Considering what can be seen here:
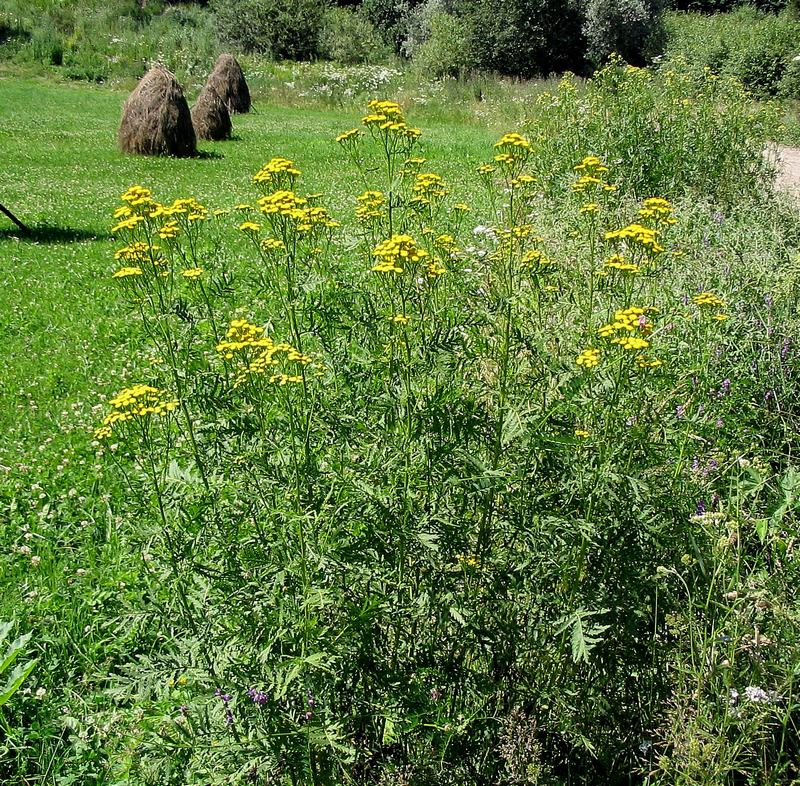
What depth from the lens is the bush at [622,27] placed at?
2984 cm

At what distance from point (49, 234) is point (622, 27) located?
28049 mm

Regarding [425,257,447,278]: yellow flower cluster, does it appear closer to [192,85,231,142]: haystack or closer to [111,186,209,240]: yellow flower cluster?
[111,186,209,240]: yellow flower cluster

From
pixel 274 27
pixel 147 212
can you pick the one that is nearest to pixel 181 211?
pixel 147 212

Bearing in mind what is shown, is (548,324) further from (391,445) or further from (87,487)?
(87,487)

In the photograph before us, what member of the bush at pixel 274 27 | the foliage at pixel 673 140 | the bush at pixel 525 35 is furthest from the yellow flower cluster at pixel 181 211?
the bush at pixel 274 27

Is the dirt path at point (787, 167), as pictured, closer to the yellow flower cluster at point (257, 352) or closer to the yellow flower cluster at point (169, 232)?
the yellow flower cluster at point (169, 232)

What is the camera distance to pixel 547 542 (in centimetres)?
233

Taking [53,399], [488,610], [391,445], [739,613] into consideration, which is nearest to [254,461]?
[391,445]

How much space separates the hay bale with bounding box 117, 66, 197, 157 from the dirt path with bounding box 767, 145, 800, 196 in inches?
396

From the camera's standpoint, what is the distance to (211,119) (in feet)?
54.3

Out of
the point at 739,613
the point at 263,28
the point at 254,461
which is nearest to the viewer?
the point at 739,613

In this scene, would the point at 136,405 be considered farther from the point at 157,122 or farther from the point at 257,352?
the point at 157,122

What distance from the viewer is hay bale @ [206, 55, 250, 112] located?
65.5 ft

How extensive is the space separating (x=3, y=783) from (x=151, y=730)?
512 millimetres
